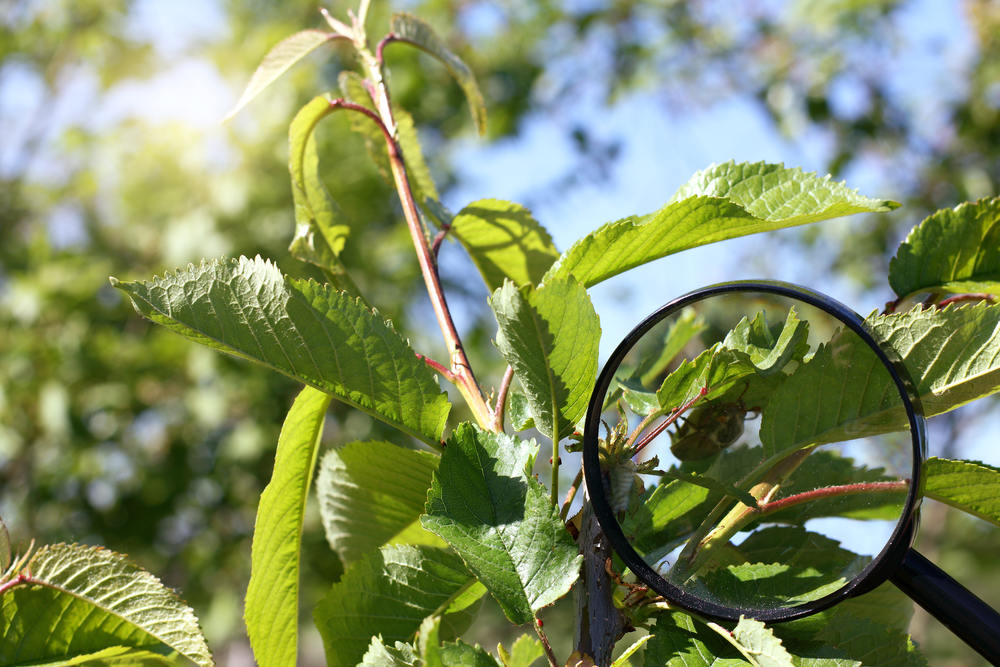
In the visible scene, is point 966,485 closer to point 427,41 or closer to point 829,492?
point 829,492

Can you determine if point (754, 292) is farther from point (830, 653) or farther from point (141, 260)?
point (141, 260)

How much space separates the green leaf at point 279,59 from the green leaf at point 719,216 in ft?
0.81

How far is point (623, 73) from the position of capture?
2936 mm

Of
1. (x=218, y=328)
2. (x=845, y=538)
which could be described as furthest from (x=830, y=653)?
(x=218, y=328)

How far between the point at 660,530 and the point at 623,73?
9.26 ft

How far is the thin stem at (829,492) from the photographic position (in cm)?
35

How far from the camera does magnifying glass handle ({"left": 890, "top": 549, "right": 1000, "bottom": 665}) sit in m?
0.30

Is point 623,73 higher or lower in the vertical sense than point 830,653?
higher

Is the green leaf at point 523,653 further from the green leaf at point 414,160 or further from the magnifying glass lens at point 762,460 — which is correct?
the green leaf at point 414,160

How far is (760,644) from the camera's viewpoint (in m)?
0.30

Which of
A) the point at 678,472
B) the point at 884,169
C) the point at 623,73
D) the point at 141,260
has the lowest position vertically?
the point at 678,472

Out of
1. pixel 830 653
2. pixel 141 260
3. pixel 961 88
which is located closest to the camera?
pixel 830 653

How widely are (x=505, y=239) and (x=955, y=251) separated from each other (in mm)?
264

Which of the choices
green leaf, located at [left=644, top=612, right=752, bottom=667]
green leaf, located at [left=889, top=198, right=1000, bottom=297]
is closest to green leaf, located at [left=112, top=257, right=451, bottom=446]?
green leaf, located at [left=644, top=612, right=752, bottom=667]
